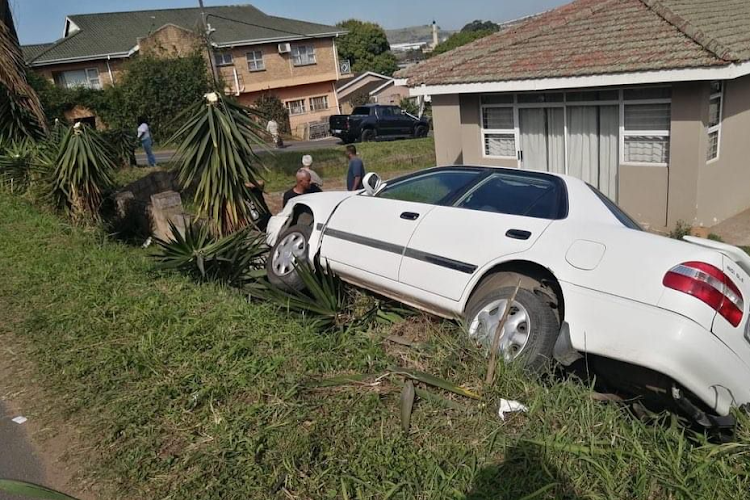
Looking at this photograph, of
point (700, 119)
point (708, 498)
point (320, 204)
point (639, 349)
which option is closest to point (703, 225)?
point (700, 119)

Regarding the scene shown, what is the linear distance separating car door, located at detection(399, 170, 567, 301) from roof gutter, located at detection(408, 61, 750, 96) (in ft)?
19.4

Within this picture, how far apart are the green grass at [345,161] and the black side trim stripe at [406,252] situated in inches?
406

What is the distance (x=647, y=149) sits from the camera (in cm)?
1080

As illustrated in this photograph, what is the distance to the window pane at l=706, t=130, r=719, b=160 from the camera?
417 inches

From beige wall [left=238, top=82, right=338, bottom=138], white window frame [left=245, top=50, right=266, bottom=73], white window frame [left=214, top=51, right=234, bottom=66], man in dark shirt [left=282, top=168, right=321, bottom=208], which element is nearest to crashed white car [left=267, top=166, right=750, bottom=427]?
man in dark shirt [left=282, top=168, right=321, bottom=208]

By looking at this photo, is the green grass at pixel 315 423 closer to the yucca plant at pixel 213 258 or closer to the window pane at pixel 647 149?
the yucca plant at pixel 213 258

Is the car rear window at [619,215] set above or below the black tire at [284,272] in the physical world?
above

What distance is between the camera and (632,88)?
10.6 metres

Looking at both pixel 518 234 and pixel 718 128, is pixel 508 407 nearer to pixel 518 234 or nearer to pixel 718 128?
pixel 518 234

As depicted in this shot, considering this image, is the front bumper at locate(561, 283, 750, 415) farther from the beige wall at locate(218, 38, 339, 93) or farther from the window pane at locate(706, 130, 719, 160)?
the beige wall at locate(218, 38, 339, 93)

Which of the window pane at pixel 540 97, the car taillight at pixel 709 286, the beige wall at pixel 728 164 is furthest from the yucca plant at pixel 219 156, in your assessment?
the beige wall at pixel 728 164

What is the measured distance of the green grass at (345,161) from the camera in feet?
57.5

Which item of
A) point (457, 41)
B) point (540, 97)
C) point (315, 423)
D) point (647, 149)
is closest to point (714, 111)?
point (647, 149)

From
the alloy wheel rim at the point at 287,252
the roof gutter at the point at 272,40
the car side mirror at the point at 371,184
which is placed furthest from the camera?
the roof gutter at the point at 272,40
